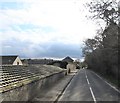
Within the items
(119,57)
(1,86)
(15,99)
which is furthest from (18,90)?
(119,57)

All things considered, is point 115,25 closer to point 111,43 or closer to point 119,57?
point 111,43

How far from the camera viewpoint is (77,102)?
1973cm

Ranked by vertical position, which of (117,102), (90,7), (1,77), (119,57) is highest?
(90,7)

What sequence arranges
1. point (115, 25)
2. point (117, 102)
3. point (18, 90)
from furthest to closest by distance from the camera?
point (115, 25)
point (117, 102)
point (18, 90)

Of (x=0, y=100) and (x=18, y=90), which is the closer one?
(x=0, y=100)

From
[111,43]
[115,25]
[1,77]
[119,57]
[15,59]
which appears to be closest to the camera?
[1,77]

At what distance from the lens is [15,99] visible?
1348 cm

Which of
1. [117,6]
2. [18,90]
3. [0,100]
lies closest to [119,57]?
[117,6]

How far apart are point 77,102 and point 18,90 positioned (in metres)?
6.46

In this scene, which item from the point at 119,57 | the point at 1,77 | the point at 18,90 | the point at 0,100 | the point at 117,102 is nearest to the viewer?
the point at 0,100

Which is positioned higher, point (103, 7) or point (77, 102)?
point (103, 7)

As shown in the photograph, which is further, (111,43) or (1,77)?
(111,43)

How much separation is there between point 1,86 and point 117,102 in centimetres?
943

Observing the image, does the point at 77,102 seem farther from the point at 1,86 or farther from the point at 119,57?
the point at 119,57
